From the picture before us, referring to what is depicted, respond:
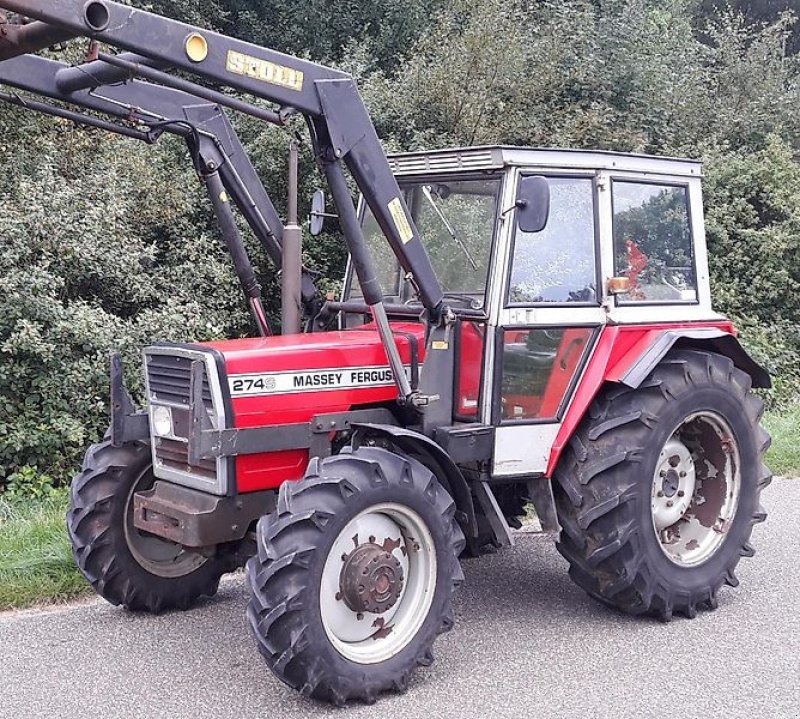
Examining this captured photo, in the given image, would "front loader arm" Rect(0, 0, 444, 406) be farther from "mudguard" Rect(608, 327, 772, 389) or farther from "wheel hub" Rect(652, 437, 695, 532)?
"wheel hub" Rect(652, 437, 695, 532)

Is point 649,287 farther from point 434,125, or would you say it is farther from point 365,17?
point 365,17

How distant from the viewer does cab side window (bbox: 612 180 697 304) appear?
5.63 m

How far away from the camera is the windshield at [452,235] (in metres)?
5.40

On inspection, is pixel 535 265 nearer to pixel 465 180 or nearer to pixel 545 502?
pixel 465 180

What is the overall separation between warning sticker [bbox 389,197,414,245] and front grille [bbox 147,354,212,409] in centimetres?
114

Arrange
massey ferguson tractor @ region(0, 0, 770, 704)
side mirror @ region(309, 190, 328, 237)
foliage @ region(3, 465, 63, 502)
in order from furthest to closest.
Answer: foliage @ region(3, 465, 63, 502)
side mirror @ region(309, 190, 328, 237)
massey ferguson tractor @ region(0, 0, 770, 704)

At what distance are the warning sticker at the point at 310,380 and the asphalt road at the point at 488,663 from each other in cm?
127

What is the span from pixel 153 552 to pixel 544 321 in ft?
7.89

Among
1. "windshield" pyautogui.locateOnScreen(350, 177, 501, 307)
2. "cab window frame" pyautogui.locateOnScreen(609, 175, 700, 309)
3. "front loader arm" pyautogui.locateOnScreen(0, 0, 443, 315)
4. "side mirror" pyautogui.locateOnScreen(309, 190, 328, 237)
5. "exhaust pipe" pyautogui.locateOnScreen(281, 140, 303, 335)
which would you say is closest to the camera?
"front loader arm" pyautogui.locateOnScreen(0, 0, 443, 315)

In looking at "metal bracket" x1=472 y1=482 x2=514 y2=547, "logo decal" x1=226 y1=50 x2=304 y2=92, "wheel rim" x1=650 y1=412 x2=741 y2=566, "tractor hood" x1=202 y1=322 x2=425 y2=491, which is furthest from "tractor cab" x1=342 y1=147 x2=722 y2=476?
"logo decal" x1=226 y1=50 x2=304 y2=92

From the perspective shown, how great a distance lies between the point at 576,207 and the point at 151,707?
3196 millimetres

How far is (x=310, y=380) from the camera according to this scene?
16.5 feet

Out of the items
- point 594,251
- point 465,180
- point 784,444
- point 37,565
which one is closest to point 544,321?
point 594,251

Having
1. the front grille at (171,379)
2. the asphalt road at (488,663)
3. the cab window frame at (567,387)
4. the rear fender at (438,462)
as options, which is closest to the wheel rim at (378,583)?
the asphalt road at (488,663)
